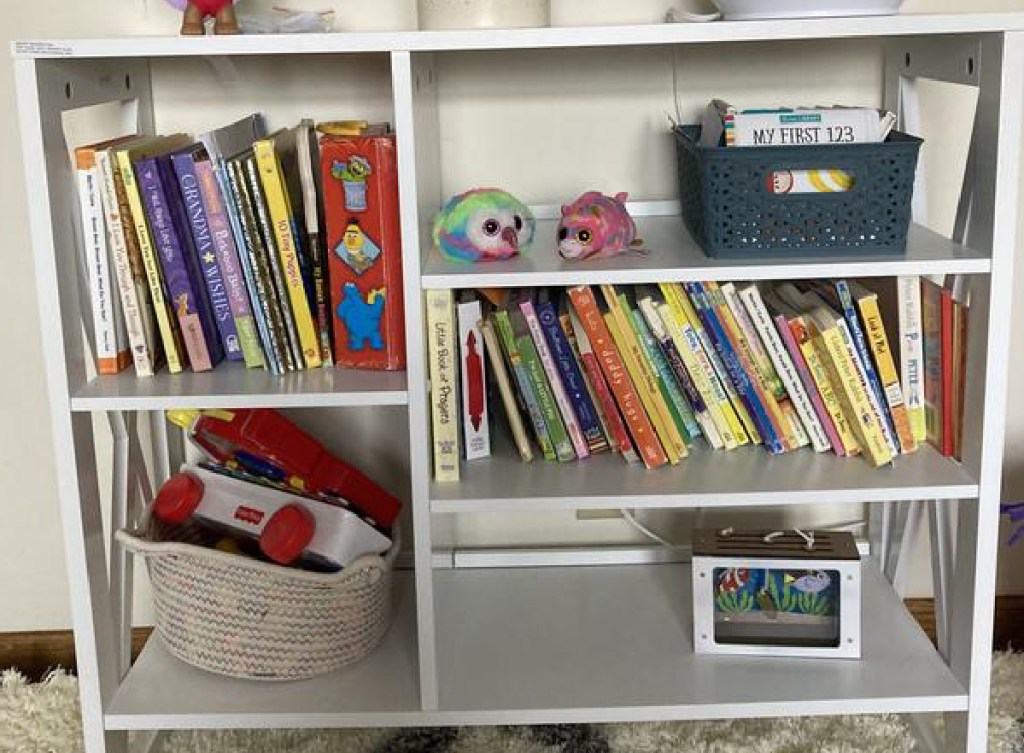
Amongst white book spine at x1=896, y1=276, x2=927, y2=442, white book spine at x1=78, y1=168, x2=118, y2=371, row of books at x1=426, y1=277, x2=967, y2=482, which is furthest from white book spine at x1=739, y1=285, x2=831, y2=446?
white book spine at x1=78, y1=168, x2=118, y2=371

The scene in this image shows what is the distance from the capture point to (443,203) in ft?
5.45

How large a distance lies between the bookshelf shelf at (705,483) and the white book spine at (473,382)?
2 cm

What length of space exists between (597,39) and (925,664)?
0.78m

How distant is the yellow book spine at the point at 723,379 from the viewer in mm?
1454

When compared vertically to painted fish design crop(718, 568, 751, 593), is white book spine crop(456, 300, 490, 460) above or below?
above

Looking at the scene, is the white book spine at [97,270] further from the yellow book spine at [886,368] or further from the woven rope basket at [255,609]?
the yellow book spine at [886,368]

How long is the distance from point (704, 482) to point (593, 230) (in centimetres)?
29

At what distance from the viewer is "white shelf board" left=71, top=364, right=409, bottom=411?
134 cm

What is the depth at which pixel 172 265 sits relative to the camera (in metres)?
1.38

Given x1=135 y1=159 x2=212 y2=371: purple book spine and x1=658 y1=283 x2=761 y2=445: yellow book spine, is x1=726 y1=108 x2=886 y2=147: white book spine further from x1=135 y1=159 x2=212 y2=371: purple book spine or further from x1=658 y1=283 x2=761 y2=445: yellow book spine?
x1=135 y1=159 x2=212 y2=371: purple book spine

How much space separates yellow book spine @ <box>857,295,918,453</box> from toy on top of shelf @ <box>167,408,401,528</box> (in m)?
0.60

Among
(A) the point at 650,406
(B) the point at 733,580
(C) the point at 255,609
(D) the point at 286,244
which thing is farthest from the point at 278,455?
(B) the point at 733,580

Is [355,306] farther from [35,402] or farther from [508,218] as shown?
[35,402]

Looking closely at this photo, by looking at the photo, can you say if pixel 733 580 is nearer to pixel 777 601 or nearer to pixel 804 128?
pixel 777 601
